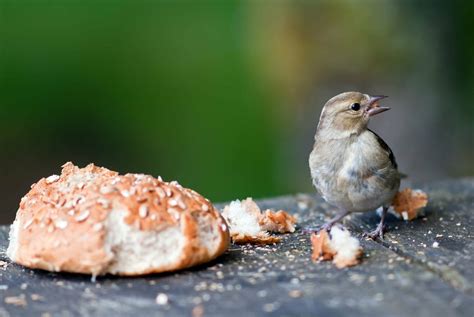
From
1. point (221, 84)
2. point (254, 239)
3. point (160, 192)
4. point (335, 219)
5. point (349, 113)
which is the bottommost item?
point (221, 84)

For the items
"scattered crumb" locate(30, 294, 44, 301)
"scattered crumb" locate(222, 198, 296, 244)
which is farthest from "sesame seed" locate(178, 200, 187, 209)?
"scattered crumb" locate(30, 294, 44, 301)

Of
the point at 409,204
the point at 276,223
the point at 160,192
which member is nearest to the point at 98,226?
the point at 160,192

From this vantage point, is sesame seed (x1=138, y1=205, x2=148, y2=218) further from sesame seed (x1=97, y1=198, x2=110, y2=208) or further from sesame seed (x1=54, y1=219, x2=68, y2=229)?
sesame seed (x1=54, y1=219, x2=68, y2=229)

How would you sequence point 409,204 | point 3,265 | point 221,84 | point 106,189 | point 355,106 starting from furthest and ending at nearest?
point 221,84
point 409,204
point 355,106
point 3,265
point 106,189

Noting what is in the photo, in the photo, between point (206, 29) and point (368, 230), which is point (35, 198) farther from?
point (206, 29)

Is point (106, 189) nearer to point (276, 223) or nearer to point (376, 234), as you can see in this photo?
point (276, 223)

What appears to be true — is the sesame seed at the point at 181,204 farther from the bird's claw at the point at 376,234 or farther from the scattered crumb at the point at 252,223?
the bird's claw at the point at 376,234

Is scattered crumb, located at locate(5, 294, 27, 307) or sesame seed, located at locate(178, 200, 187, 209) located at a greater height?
sesame seed, located at locate(178, 200, 187, 209)

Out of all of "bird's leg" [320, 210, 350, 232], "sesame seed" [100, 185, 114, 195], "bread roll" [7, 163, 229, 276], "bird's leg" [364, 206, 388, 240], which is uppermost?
"sesame seed" [100, 185, 114, 195]
